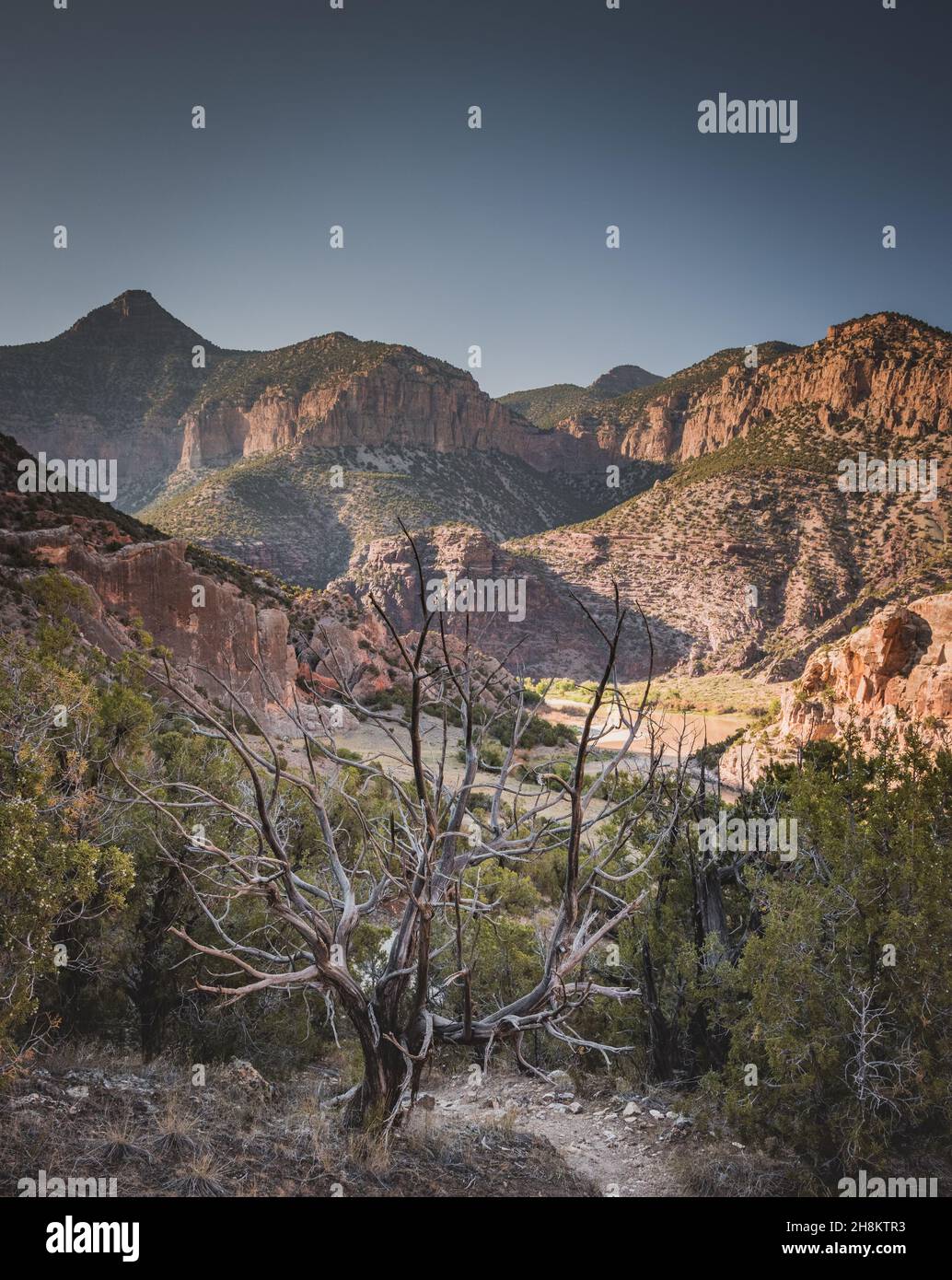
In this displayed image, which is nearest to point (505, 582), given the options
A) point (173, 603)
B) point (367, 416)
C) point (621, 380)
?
point (367, 416)

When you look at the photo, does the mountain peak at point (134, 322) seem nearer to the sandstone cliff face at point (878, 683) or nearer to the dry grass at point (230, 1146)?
the sandstone cliff face at point (878, 683)

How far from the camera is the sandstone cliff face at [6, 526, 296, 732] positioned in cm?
1953

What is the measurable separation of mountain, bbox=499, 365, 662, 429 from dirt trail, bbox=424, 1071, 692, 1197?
124675 mm

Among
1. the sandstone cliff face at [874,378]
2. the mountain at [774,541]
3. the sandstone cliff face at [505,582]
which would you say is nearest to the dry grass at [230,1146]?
the mountain at [774,541]

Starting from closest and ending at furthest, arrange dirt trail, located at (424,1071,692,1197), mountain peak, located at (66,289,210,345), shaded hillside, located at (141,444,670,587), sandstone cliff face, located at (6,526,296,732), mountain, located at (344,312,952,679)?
1. dirt trail, located at (424,1071,692,1197)
2. sandstone cliff face, located at (6,526,296,732)
3. mountain, located at (344,312,952,679)
4. shaded hillside, located at (141,444,670,587)
5. mountain peak, located at (66,289,210,345)

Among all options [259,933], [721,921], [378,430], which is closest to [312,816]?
[259,933]

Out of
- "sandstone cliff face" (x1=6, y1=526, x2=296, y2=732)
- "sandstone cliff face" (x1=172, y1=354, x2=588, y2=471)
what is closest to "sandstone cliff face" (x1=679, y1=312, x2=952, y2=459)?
"sandstone cliff face" (x1=172, y1=354, x2=588, y2=471)

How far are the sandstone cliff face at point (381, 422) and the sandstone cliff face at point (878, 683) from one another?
79.1 m

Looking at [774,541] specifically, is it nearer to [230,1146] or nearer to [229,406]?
[230,1146]

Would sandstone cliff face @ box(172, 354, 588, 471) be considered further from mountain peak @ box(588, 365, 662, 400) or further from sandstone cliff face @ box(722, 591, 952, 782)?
sandstone cliff face @ box(722, 591, 952, 782)

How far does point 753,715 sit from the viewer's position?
40125 millimetres

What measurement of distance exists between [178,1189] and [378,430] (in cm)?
9943

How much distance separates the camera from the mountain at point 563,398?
441ft
